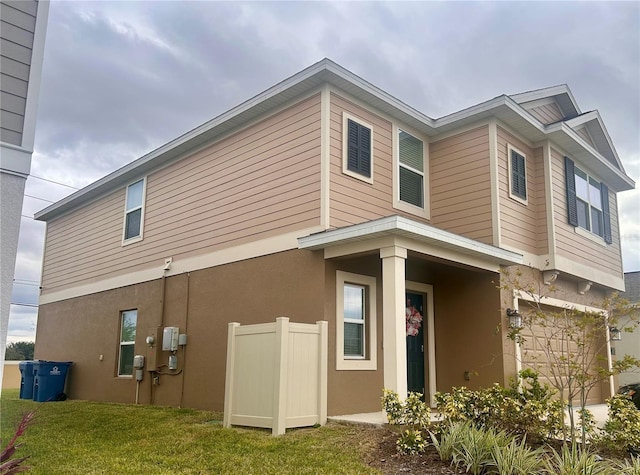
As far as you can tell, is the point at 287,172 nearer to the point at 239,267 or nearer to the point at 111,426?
the point at 239,267

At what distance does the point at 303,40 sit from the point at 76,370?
940 centimetres

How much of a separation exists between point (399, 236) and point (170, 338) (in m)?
Answer: 5.39

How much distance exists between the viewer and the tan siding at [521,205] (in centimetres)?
1015

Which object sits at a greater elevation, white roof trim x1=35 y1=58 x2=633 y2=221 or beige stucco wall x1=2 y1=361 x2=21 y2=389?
white roof trim x1=35 y1=58 x2=633 y2=221

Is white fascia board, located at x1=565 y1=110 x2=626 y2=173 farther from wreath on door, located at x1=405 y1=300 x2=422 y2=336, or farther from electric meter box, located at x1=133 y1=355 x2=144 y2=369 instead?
electric meter box, located at x1=133 y1=355 x2=144 y2=369

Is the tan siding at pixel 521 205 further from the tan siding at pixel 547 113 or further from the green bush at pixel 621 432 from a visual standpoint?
the green bush at pixel 621 432

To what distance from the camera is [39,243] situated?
1734 centimetres

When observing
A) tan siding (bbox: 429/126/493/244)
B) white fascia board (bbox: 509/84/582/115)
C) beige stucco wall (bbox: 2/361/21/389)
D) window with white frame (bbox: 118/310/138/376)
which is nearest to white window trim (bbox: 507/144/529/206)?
tan siding (bbox: 429/126/493/244)

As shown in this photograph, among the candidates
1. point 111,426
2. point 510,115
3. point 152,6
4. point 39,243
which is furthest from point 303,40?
point 39,243

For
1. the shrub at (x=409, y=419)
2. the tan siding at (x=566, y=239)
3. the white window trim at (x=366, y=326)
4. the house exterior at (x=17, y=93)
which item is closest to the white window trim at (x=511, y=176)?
the tan siding at (x=566, y=239)

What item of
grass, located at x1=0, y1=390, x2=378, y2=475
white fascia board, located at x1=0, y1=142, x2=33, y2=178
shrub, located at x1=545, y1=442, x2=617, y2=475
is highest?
white fascia board, located at x1=0, y1=142, x2=33, y2=178

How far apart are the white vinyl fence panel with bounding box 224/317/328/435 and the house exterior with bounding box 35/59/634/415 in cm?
60

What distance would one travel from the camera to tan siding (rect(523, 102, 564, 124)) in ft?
37.2

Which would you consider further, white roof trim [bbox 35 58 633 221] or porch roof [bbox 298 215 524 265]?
white roof trim [bbox 35 58 633 221]
